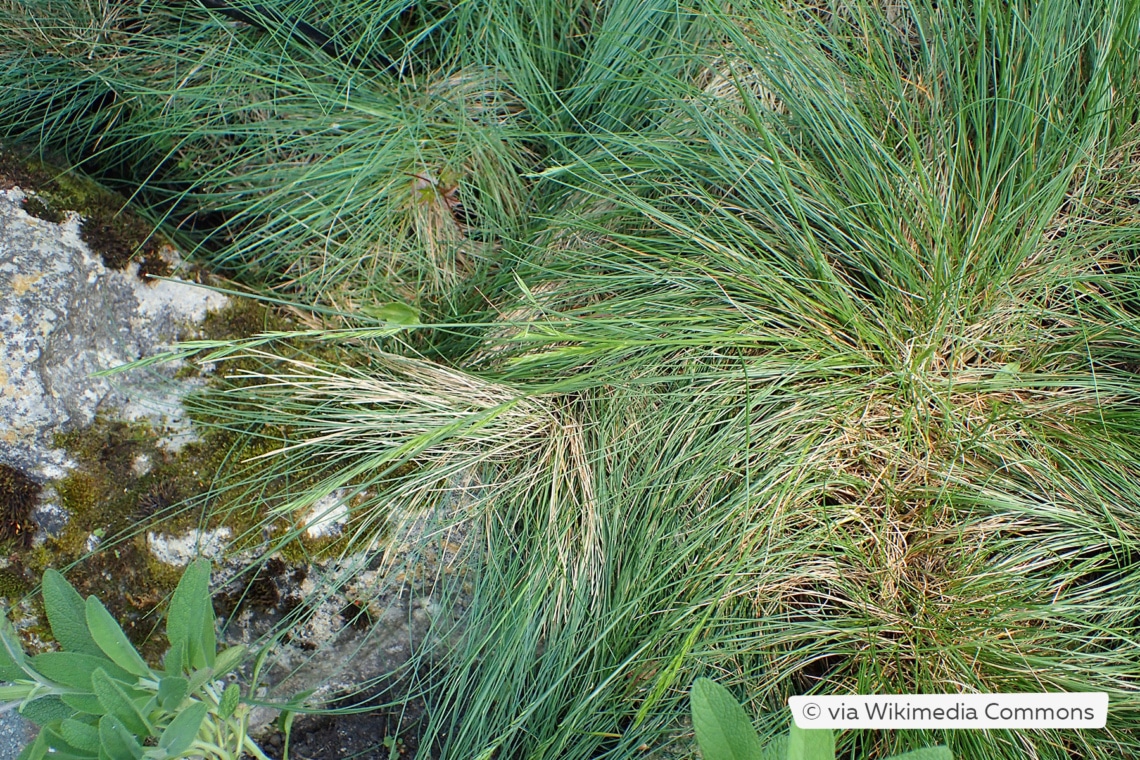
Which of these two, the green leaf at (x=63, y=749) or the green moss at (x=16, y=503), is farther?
the green moss at (x=16, y=503)

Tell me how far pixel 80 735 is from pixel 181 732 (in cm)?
14

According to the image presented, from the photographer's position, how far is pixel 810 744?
0.83 metres

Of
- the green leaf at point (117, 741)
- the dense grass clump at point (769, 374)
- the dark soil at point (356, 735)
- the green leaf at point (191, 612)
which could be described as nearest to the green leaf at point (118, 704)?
the green leaf at point (117, 741)

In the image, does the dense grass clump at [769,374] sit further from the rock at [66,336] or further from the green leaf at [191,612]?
the green leaf at [191,612]

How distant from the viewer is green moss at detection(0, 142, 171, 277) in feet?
4.86

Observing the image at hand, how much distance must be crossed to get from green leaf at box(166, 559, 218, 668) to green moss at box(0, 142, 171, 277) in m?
0.84

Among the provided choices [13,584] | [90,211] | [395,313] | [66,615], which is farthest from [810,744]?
[90,211]

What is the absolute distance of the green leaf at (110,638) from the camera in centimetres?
89

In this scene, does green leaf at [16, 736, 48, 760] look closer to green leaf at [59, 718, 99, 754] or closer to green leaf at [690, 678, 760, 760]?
green leaf at [59, 718, 99, 754]

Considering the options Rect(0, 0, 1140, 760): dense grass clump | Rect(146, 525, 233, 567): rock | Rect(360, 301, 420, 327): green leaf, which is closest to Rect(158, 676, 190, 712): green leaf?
Rect(0, 0, 1140, 760): dense grass clump

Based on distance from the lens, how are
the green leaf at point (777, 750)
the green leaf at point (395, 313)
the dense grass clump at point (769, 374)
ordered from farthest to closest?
the green leaf at point (395, 313), the dense grass clump at point (769, 374), the green leaf at point (777, 750)

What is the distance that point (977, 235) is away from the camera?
1404mm

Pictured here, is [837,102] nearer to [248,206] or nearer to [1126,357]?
[1126,357]

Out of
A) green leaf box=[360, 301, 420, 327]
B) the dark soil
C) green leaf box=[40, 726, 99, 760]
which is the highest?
green leaf box=[360, 301, 420, 327]
